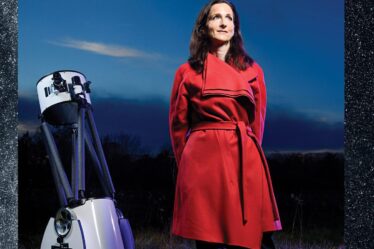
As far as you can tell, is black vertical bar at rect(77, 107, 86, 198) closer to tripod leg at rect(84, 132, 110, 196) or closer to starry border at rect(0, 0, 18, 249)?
tripod leg at rect(84, 132, 110, 196)

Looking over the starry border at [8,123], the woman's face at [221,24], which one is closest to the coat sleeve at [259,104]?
the woman's face at [221,24]

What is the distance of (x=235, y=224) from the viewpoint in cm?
266

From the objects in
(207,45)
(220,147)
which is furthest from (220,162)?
(207,45)

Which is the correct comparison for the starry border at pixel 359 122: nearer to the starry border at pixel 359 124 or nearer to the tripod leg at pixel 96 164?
the starry border at pixel 359 124

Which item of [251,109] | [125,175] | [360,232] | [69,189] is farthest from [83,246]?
[125,175]

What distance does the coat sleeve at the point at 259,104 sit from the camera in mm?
2818

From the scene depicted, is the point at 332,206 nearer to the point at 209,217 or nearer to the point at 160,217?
the point at 160,217

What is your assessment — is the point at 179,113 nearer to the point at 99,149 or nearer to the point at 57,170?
the point at 99,149

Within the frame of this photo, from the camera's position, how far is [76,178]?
122 inches

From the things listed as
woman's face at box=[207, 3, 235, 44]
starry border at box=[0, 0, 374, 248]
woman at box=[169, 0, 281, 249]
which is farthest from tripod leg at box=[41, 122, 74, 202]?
starry border at box=[0, 0, 374, 248]

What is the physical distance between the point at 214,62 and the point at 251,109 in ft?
0.86

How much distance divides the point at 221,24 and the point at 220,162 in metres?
0.61

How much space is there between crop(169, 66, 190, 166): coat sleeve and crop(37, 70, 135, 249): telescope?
0.53 m

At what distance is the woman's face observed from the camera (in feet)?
9.11
